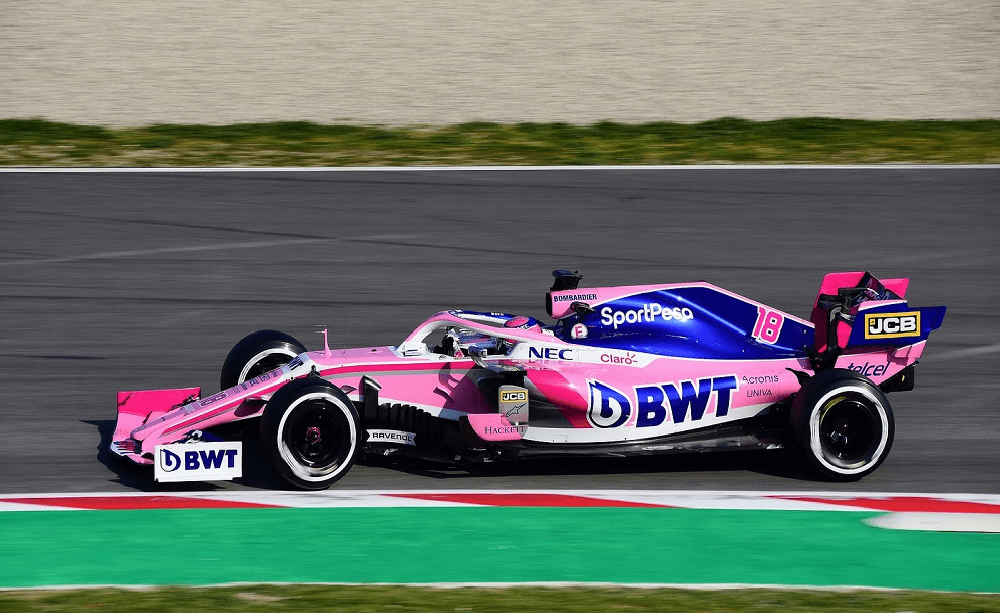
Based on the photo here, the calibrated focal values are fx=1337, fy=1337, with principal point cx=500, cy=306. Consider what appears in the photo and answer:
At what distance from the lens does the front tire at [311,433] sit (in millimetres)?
7676

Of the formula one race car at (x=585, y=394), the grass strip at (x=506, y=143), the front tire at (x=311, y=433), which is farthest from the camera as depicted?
the grass strip at (x=506, y=143)

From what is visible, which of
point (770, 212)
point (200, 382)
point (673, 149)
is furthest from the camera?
point (673, 149)

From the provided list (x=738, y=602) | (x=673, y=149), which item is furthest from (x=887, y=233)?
(x=738, y=602)

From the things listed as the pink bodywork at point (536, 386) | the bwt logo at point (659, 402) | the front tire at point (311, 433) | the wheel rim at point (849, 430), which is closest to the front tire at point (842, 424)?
the wheel rim at point (849, 430)

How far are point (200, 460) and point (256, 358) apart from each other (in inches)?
51.0

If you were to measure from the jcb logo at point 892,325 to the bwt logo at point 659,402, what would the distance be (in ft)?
3.26

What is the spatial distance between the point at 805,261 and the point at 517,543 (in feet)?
22.0

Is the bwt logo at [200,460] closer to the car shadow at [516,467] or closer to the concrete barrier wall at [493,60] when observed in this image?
the car shadow at [516,467]

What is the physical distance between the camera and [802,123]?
17156mm

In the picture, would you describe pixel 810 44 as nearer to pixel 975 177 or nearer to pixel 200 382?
pixel 975 177

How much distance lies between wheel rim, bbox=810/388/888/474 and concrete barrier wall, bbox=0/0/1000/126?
10009 millimetres

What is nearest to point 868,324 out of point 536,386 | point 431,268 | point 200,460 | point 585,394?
point 585,394

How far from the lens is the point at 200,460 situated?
7.78 m

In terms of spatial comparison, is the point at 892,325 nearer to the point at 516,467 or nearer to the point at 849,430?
the point at 849,430
